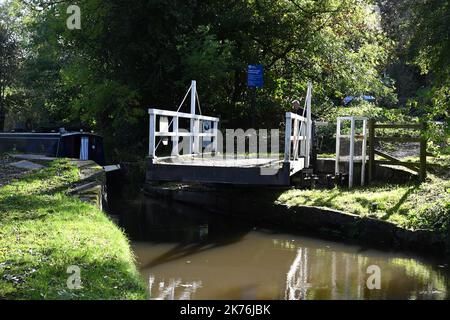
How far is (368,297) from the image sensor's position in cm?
698

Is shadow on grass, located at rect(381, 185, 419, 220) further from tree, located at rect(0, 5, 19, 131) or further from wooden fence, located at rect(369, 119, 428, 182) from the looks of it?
tree, located at rect(0, 5, 19, 131)

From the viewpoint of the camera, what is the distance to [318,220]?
1116 cm

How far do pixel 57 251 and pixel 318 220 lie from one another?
6336 millimetres

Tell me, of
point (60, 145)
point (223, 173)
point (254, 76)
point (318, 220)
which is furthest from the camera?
point (254, 76)

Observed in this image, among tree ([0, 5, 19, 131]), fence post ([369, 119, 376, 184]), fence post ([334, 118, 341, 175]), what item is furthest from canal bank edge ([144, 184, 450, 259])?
tree ([0, 5, 19, 131])

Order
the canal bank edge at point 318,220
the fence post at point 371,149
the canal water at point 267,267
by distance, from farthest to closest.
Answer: the fence post at point 371,149
the canal bank edge at point 318,220
the canal water at point 267,267

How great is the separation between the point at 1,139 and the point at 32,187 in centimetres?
911

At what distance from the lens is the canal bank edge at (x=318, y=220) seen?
938 cm

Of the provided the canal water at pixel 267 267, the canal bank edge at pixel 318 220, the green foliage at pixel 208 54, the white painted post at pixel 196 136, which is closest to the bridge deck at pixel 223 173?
the canal water at pixel 267 267

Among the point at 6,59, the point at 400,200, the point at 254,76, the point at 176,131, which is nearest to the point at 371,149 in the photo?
the point at 400,200

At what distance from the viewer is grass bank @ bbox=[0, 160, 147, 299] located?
495 centimetres

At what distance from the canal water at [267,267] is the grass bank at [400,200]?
2.78ft

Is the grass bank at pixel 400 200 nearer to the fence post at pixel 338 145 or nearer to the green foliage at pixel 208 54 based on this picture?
the fence post at pixel 338 145

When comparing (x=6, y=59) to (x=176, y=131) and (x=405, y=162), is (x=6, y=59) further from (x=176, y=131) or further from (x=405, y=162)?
(x=405, y=162)
